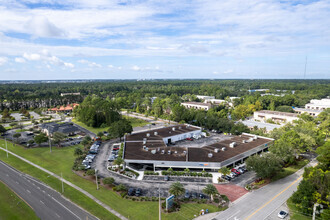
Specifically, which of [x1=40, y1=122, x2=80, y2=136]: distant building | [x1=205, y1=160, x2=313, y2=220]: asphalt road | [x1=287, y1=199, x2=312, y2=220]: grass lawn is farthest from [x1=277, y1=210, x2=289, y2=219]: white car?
[x1=40, y1=122, x2=80, y2=136]: distant building

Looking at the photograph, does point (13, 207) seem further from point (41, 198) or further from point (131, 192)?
point (131, 192)

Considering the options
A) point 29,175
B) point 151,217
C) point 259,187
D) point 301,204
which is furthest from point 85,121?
point 301,204

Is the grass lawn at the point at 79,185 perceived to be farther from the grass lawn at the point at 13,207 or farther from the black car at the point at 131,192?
the grass lawn at the point at 13,207

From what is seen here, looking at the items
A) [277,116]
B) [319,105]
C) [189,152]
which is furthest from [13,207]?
[319,105]

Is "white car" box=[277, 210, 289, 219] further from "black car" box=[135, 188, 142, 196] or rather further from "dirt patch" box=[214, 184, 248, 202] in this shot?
"black car" box=[135, 188, 142, 196]

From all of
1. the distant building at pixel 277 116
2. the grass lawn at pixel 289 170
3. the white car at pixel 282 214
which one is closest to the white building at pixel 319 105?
the distant building at pixel 277 116
